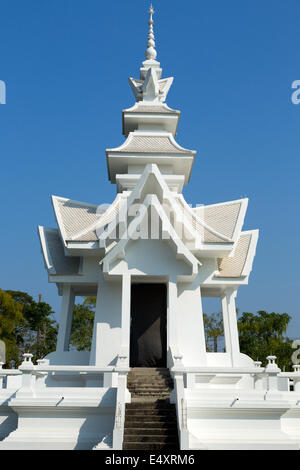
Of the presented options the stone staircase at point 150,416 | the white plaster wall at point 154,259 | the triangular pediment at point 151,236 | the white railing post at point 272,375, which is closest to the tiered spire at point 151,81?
the triangular pediment at point 151,236

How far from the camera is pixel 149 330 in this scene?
53.9 feet

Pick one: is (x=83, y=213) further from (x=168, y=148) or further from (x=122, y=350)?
(x=122, y=350)

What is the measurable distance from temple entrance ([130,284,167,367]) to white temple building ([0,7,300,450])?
0.03 meters

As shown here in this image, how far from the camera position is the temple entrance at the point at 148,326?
1602cm

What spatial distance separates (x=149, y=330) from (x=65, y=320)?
118 inches

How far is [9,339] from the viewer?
1558 inches

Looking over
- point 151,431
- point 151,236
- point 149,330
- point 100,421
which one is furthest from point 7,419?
point 151,236

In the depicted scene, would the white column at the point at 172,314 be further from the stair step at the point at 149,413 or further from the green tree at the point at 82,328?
the green tree at the point at 82,328

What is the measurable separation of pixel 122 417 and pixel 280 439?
3809 mm

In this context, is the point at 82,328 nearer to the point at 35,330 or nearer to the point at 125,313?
the point at 35,330

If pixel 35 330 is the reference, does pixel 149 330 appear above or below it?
below

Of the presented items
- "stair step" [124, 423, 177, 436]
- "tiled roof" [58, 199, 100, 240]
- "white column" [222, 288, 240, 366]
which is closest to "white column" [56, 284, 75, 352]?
"tiled roof" [58, 199, 100, 240]

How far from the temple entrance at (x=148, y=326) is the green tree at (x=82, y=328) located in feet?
81.3
